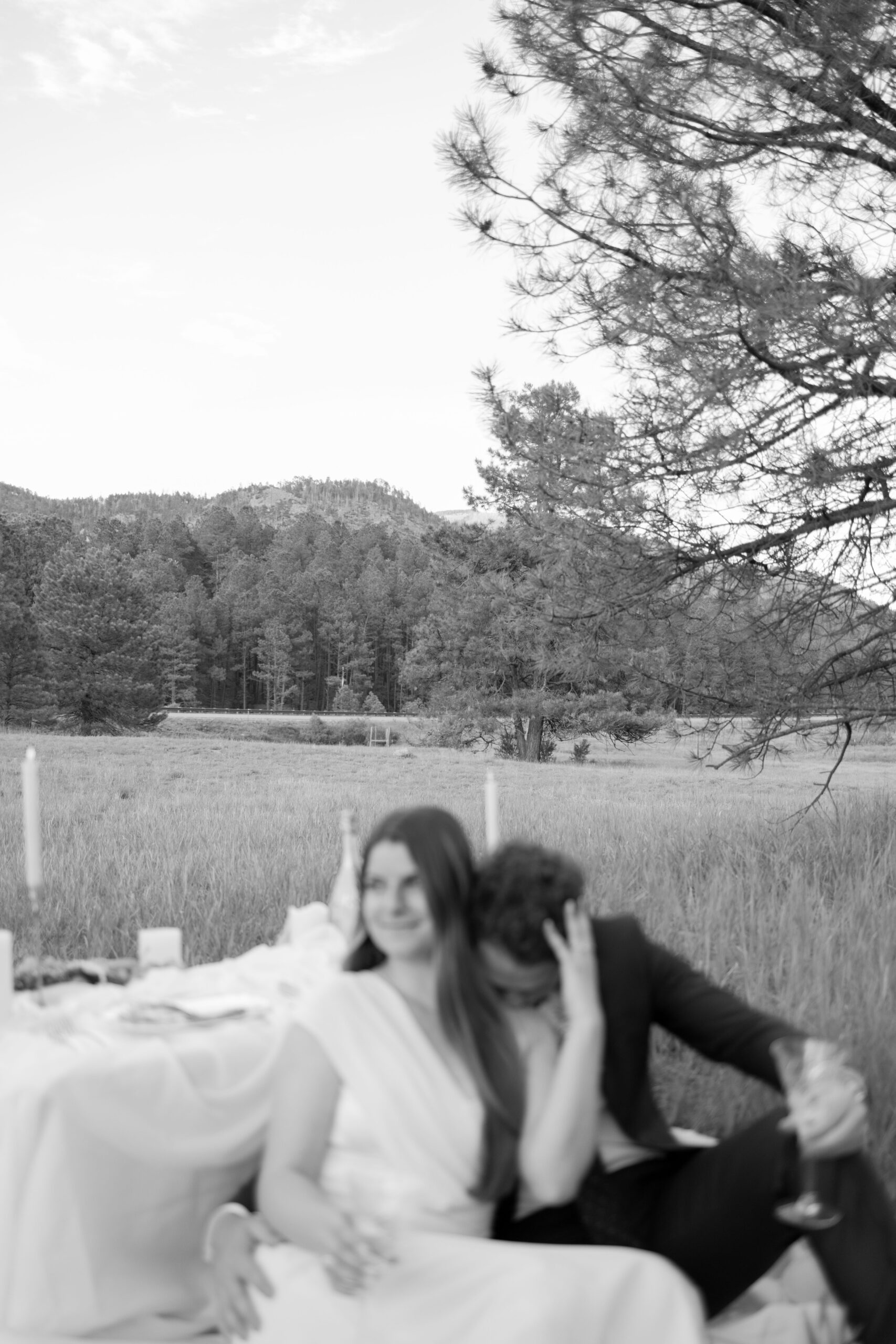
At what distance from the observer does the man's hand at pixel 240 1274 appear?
1.42 meters

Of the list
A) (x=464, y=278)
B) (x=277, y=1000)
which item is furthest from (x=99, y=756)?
(x=277, y=1000)

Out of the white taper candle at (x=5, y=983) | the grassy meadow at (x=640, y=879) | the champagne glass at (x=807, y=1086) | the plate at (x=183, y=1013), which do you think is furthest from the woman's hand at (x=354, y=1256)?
the grassy meadow at (x=640, y=879)

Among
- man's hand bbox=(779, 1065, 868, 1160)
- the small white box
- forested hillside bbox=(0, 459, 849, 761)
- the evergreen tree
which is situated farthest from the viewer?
the evergreen tree

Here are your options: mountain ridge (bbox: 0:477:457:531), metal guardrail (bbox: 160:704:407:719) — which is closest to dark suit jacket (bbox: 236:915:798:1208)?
metal guardrail (bbox: 160:704:407:719)

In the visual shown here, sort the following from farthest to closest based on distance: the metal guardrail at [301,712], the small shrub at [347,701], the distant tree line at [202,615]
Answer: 1. the small shrub at [347,701]
2. the metal guardrail at [301,712]
3. the distant tree line at [202,615]

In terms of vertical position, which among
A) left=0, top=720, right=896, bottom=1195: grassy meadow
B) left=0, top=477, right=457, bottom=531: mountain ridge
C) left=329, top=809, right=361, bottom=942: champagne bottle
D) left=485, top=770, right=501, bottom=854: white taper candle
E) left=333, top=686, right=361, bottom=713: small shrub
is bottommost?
left=0, top=720, right=896, bottom=1195: grassy meadow

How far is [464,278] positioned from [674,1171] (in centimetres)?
526

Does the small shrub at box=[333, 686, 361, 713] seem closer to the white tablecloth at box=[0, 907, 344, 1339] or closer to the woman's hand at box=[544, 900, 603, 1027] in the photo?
the white tablecloth at box=[0, 907, 344, 1339]

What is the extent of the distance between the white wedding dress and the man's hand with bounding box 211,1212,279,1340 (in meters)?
0.02

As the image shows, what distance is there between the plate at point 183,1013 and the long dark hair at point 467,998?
589 millimetres

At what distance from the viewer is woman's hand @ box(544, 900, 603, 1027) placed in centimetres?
129

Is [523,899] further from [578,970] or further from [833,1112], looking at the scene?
[833,1112]

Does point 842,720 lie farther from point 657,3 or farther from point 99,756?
point 99,756

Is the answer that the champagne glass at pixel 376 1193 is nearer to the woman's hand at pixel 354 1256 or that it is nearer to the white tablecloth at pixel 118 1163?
the woman's hand at pixel 354 1256
